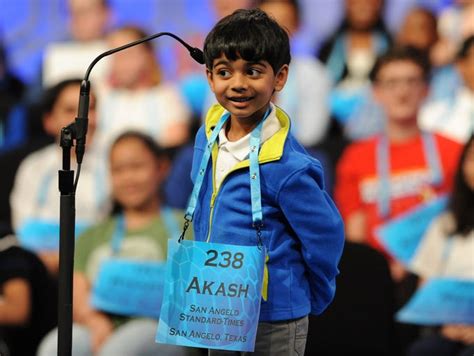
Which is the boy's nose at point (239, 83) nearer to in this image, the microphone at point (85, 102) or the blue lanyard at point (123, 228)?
the microphone at point (85, 102)

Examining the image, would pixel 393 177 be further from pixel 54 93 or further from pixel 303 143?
pixel 54 93

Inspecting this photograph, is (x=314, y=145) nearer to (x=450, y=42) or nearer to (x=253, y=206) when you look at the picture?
(x=450, y=42)

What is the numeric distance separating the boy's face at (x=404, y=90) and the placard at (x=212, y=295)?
2009 millimetres

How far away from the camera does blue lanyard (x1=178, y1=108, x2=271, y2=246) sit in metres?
1.54

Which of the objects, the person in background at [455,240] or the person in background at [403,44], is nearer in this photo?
the person in background at [455,240]

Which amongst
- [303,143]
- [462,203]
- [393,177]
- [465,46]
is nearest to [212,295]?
[462,203]

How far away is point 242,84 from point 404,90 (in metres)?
2.01

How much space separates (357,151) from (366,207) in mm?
210

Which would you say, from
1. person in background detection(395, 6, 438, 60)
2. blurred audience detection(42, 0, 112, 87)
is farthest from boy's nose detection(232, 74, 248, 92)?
blurred audience detection(42, 0, 112, 87)

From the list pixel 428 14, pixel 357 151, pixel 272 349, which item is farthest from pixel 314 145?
pixel 272 349

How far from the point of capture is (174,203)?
3406mm

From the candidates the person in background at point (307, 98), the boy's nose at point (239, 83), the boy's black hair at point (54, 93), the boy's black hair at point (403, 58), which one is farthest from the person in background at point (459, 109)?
the boy's nose at point (239, 83)

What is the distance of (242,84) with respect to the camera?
1538mm

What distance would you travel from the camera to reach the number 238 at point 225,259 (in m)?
1.53
